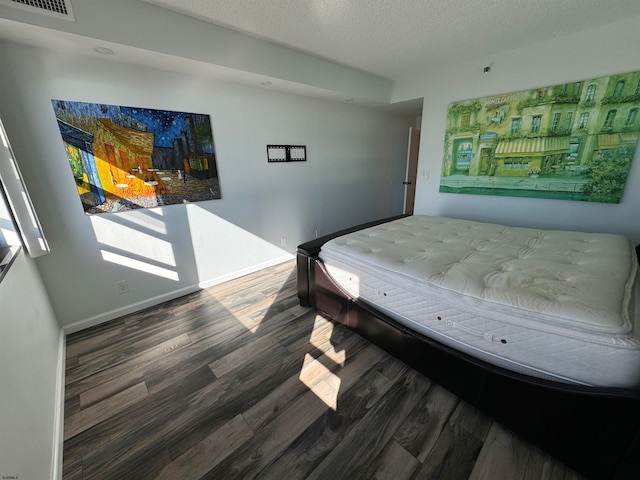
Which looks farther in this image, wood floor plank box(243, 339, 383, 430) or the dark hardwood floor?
wood floor plank box(243, 339, 383, 430)

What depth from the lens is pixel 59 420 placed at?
4.37 ft

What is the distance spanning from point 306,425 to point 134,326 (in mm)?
1795

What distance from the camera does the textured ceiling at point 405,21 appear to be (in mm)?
1792

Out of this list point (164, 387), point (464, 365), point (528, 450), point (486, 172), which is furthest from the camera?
point (486, 172)

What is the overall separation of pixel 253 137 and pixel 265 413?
262 centimetres

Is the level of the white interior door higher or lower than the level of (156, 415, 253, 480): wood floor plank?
higher

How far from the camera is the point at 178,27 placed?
1854mm

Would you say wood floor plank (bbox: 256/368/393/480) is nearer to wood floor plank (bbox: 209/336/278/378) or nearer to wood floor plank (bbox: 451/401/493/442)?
wood floor plank (bbox: 451/401/493/442)

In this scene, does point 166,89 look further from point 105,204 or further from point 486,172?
point 486,172

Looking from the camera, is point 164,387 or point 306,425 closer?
point 306,425

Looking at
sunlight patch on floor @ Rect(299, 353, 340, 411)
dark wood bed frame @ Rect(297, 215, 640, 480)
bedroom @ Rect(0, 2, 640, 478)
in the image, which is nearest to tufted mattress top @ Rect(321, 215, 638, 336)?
dark wood bed frame @ Rect(297, 215, 640, 480)

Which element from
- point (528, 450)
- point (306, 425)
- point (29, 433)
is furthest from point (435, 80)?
point (29, 433)

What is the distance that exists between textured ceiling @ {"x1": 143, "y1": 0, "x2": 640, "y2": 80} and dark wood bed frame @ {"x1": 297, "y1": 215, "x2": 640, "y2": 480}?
224cm

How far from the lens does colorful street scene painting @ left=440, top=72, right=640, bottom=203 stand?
2143 mm
